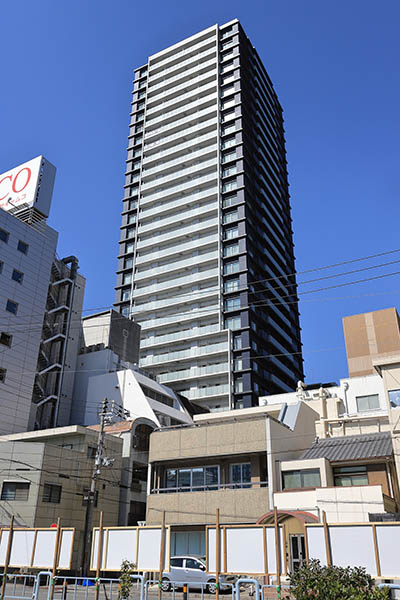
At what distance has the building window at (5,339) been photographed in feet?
180

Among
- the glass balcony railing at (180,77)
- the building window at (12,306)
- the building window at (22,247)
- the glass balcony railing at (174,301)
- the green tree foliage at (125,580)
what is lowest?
the green tree foliage at (125,580)

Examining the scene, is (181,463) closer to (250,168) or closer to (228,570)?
(228,570)

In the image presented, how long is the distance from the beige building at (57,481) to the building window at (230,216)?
5157 centimetres

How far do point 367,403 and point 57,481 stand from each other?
99.0 feet

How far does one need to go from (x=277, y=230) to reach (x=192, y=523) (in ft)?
248

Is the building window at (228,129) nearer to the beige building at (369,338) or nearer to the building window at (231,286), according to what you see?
the building window at (231,286)

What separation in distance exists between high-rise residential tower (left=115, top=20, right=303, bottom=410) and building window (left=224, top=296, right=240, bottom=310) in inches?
8.9

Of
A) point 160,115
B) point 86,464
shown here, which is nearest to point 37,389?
point 86,464

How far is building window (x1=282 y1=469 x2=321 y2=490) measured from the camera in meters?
32.7

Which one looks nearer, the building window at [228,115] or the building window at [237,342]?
the building window at [237,342]

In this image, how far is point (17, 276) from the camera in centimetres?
5828

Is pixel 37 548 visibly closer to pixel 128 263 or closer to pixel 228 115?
pixel 128 263

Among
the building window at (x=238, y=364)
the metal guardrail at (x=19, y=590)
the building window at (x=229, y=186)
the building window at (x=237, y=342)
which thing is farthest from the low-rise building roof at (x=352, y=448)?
the building window at (x=229, y=186)

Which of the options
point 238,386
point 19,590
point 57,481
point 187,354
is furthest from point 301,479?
point 187,354
